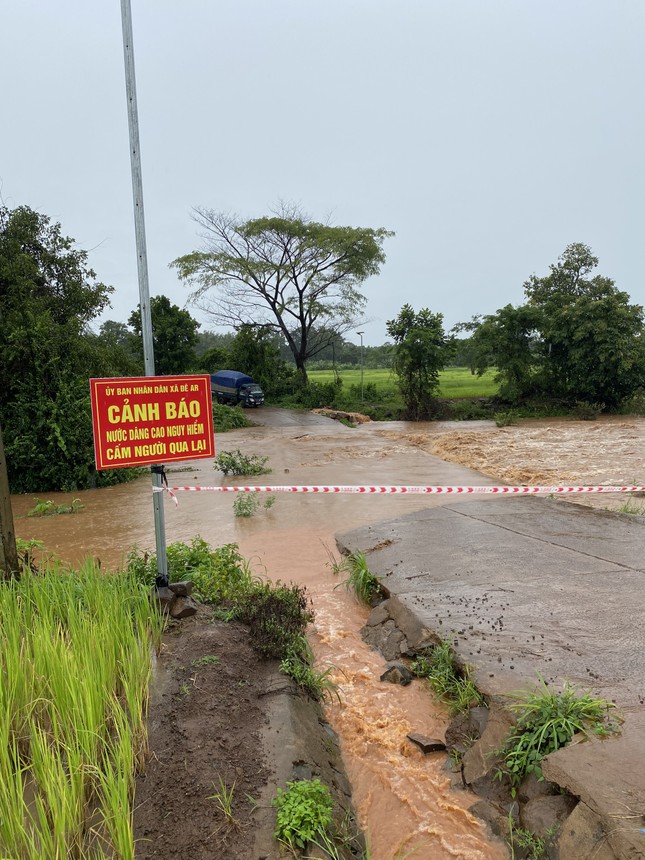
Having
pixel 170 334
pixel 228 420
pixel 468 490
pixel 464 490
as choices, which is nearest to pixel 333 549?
pixel 468 490

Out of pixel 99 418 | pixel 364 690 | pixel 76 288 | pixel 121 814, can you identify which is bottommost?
pixel 364 690

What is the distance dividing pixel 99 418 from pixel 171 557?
6.62 ft

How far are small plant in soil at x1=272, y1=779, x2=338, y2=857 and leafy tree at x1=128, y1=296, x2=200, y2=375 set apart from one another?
110ft

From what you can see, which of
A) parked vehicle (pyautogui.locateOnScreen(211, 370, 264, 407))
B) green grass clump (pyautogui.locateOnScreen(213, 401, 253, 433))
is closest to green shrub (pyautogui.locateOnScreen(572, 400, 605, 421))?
green grass clump (pyautogui.locateOnScreen(213, 401, 253, 433))

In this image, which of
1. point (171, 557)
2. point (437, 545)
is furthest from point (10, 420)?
point (437, 545)

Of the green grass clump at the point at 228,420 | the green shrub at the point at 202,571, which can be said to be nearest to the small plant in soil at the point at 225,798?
the green shrub at the point at 202,571

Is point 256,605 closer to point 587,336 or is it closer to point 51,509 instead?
point 51,509

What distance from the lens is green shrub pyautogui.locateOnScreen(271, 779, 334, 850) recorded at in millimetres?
2277

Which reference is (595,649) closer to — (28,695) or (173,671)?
(173,671)

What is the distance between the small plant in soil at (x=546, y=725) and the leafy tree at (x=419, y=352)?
26.9m

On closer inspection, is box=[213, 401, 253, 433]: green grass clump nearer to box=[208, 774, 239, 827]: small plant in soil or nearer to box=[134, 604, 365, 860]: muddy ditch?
box=[134, 604, 365, 860]: muddy ditch

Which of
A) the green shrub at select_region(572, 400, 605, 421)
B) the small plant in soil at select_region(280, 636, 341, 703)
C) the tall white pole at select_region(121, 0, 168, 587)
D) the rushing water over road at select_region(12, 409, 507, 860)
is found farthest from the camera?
the green shrub at select_region(572, 400, 605, 421)

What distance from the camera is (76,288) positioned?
14.6 meters

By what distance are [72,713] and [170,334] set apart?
34.0 m
